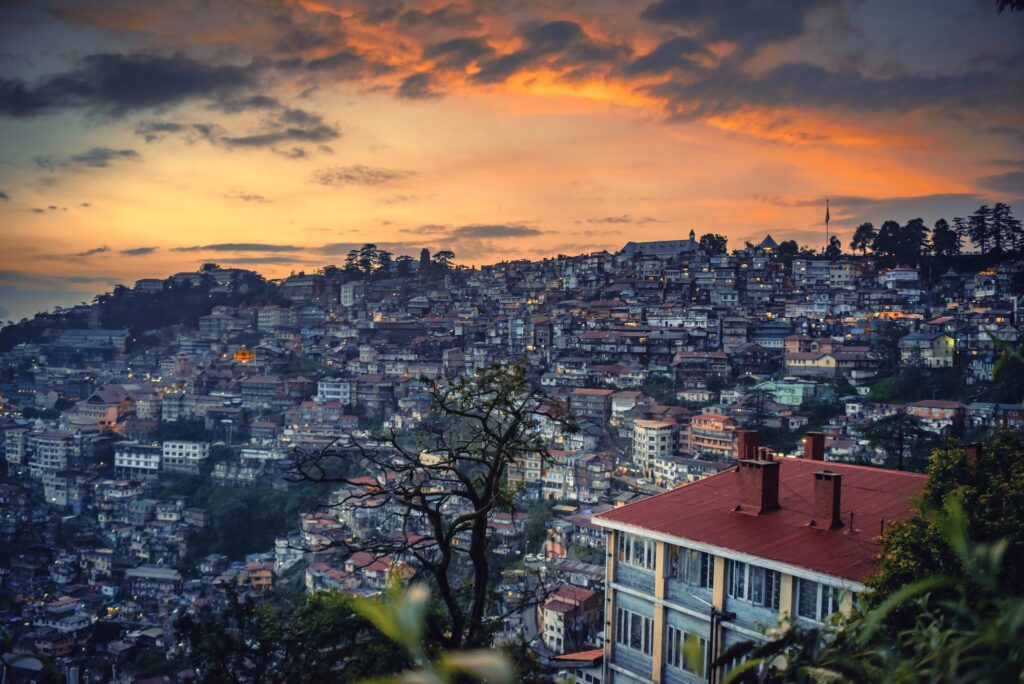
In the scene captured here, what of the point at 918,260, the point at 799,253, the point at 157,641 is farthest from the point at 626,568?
the point at 799,253

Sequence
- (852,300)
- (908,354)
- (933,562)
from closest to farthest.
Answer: (933,562)
(908,354)
(852,300)

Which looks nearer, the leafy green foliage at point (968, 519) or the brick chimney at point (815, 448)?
the leafy green foliage at point (968, 519)

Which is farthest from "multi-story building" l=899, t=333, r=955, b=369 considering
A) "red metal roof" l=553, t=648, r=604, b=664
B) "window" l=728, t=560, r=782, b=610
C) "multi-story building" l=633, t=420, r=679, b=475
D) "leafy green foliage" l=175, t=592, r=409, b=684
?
"leafy green foliage" l=175, t=592, r=409, b=684

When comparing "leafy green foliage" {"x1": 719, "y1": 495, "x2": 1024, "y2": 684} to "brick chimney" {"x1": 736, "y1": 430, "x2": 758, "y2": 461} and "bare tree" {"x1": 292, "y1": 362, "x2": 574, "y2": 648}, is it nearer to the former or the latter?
"bare tree" {"x1": 292, "y1": 362, "x2": 574, "y2": 648}

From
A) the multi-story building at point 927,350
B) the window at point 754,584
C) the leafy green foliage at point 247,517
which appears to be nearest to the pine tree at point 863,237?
the multi-story building at point 927,350

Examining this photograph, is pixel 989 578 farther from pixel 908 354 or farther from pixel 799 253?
pixel 799 253

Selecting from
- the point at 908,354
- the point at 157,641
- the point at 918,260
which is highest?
the point at 918,260

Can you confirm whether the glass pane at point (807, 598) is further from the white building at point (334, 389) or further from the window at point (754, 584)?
the white building at point (334, 389)
